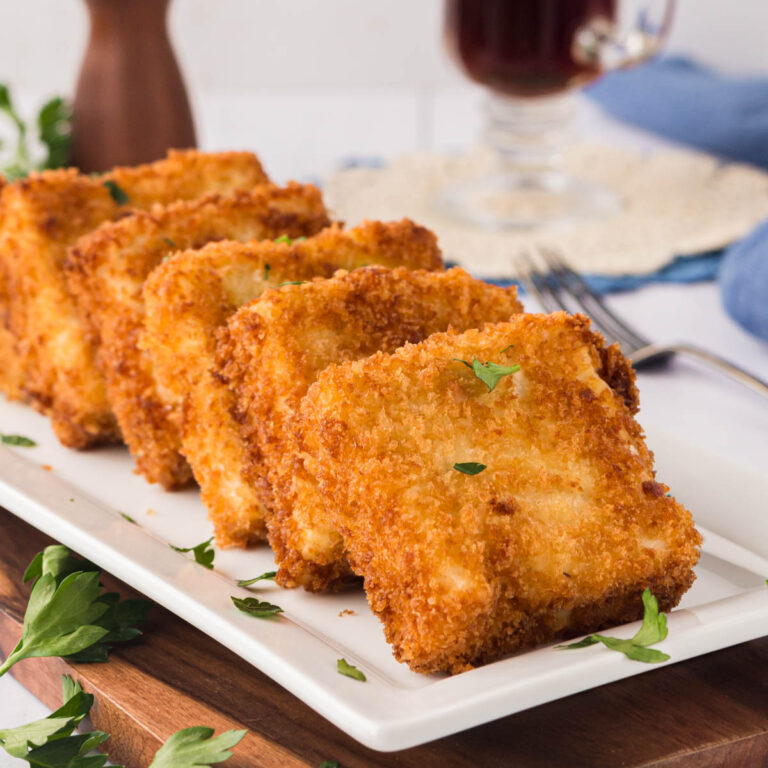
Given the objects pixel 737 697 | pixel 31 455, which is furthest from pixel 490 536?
pixel 31 455

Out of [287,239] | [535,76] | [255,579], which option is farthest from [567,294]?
[255,579]

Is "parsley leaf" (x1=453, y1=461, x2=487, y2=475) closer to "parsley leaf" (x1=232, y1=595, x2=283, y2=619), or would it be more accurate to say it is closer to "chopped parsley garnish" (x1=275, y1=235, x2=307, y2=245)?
"parsley leaf" (x1=232, y1=595, x2=283, y2=619)

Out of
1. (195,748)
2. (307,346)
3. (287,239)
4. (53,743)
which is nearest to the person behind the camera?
(195,748)

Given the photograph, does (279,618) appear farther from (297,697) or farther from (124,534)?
(124,534)

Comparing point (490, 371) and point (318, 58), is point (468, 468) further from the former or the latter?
point (318, 58)

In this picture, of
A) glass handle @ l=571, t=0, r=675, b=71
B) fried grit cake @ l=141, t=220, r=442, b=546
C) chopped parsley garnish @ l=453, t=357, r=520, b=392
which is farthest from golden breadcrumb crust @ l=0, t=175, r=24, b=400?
glass handle @ l=571, t=0, r=675, b=71

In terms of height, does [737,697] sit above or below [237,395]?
below
